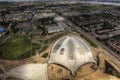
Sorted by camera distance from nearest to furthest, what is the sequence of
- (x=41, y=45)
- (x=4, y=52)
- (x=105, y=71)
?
1. (x=105, y=71)
2. (x=4, y=52)
3. (x=41, y=45)

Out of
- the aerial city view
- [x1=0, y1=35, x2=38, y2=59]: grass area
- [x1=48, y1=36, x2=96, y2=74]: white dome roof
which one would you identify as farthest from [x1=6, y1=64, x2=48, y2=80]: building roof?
[x1=0, y1=35, x2=38, y2=59]: grass area

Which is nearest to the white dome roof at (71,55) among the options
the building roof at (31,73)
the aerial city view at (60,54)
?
the aerial city view at (60,54)

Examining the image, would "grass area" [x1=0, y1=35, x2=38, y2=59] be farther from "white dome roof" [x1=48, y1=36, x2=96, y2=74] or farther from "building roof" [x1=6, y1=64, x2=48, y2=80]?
"white dome roof" [x1=48, y1=36, x2=96, y2=74]

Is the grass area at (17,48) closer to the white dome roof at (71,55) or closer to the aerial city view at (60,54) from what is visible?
the aerial city view at (60,54)

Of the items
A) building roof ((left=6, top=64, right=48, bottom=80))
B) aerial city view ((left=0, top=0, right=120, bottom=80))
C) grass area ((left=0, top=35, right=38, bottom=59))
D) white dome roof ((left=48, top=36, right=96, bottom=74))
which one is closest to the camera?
building roof ((left=6, top=64, right=48, bottom=80))

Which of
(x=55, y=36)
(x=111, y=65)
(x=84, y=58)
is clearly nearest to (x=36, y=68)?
(x=84, y=58)

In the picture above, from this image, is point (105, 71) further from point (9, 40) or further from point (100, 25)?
point (100, 25)
